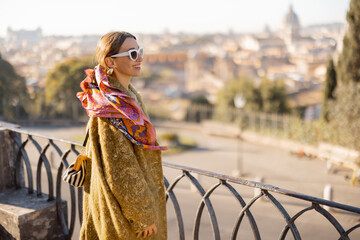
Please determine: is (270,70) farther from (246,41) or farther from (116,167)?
(116,167)

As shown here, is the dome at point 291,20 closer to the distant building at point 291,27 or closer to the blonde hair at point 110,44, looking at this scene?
the distant building at point 291,27

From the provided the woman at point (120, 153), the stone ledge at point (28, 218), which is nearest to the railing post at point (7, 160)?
the stone ledge at point (28, 218)

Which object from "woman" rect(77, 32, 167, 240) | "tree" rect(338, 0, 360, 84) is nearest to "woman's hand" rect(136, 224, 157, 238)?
"woman" rect(77, 32, 167, 240)

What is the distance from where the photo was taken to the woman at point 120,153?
1472 millimetres

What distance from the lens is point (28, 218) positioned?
2391mm

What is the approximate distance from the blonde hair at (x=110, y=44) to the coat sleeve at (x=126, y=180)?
1.12 ft

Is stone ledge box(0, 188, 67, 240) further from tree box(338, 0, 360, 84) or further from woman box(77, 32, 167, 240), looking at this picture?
tree box(338, 0, 360, 84)

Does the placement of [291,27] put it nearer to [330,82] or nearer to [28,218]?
[330,82]

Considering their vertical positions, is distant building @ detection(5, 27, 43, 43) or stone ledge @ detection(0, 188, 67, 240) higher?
distant building @ detection(5, 27, 43, 43)

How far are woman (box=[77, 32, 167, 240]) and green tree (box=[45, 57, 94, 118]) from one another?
75.7 ft

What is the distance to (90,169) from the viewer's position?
1.72 meters

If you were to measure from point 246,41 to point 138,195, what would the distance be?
475ft

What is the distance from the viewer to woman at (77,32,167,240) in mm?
1472

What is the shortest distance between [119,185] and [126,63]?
0.53 meters
